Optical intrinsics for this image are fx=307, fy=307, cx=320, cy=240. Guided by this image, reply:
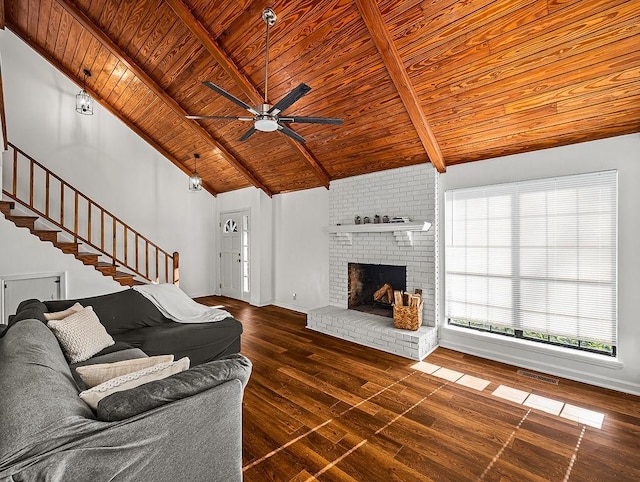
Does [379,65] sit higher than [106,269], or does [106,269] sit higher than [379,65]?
[379,65]

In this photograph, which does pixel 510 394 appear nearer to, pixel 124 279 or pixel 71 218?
pixel 124 279

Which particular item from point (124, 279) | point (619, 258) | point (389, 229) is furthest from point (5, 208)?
point (619, 258)

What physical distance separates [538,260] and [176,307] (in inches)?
163

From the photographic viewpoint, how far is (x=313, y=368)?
348 centimetres

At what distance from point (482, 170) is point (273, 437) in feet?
12.0

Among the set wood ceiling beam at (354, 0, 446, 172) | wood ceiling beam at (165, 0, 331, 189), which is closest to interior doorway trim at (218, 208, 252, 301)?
wood ceiling beam at (165, 0, 331, 189)

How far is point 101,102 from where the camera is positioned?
5723 mm

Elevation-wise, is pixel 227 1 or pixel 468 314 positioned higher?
pixel 227 1

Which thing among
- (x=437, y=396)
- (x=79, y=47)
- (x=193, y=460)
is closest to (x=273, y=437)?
(x=193, y=460)

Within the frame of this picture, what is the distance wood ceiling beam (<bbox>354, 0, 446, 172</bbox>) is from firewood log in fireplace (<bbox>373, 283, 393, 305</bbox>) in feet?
6.89

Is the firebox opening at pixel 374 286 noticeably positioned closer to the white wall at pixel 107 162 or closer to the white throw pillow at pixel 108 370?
the white throw pillow at pixel 108 370

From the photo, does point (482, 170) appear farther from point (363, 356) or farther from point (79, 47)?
point (79, 47)

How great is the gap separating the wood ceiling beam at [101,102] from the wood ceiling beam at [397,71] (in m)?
5.30

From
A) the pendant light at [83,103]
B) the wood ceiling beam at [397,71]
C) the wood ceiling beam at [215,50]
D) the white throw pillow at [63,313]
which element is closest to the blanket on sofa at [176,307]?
the white throw pillow at [63,313]
